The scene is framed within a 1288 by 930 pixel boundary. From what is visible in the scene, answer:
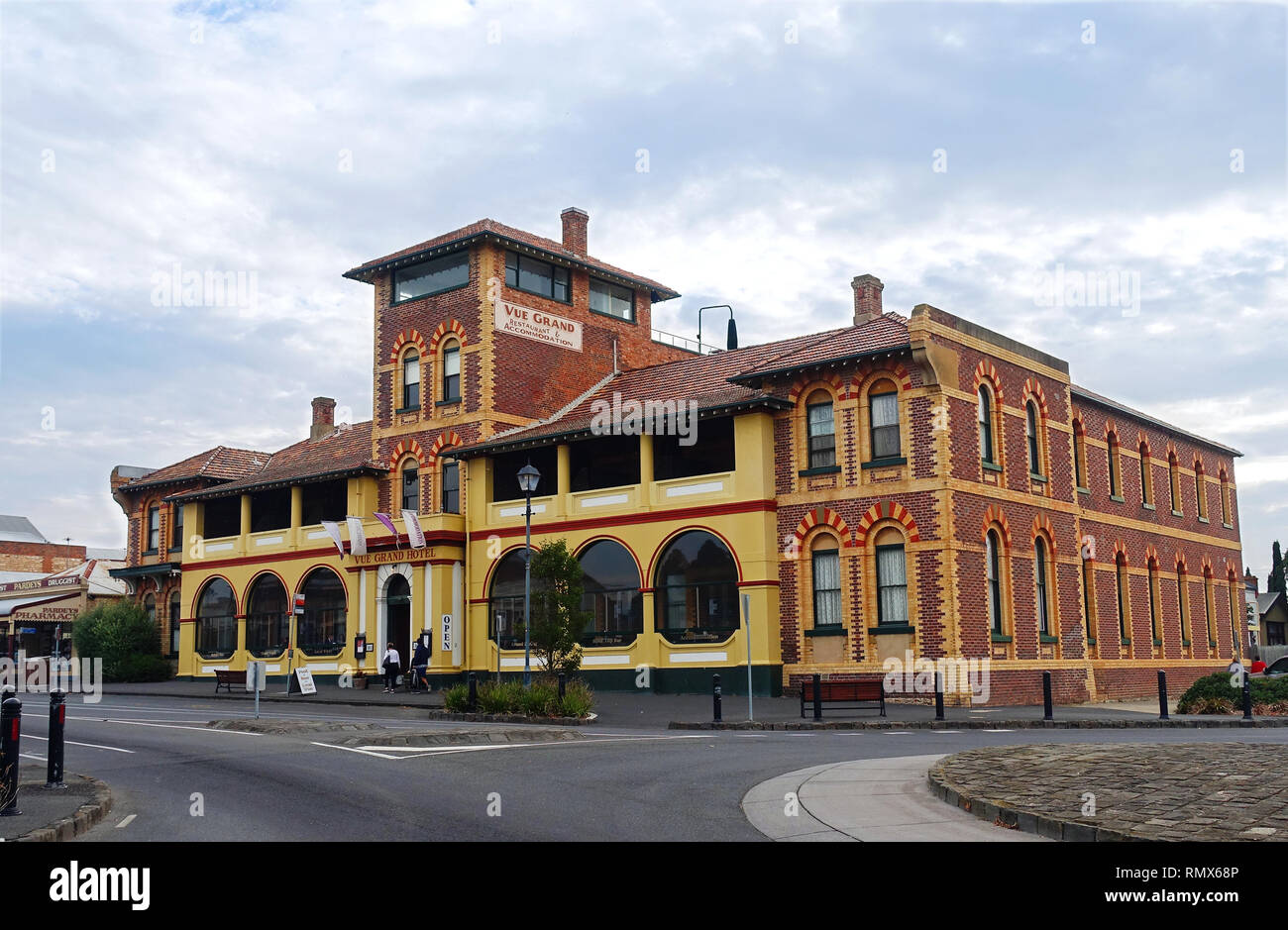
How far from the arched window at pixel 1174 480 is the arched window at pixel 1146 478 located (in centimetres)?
204

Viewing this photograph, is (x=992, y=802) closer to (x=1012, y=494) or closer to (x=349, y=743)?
(x=349, y=743)

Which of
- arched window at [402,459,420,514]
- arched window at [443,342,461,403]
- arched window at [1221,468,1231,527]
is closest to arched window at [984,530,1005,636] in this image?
arched window at [443,342,461,403]

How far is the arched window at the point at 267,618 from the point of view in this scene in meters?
42.3

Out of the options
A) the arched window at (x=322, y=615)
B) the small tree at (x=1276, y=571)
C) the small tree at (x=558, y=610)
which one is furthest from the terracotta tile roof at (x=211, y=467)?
the small tree at (x=1276, y=571)

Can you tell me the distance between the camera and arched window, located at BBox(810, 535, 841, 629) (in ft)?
98.1

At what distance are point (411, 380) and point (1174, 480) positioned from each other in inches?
1043

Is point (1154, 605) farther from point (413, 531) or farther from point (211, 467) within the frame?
point (211, 467)

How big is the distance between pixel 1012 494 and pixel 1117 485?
28.5 ft

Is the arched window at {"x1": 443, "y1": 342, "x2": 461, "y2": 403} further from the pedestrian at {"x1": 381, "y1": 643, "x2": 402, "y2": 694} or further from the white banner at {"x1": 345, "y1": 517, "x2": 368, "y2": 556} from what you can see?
the pedestrian at {"x1": 381, "y1": 643, "x2": 402, "y2": 694}

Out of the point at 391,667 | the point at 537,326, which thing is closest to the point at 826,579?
the point at 391,667

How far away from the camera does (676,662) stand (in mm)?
31703

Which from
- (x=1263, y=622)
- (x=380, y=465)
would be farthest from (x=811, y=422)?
(x=1263, y=622)

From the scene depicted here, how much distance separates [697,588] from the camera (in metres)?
31.8

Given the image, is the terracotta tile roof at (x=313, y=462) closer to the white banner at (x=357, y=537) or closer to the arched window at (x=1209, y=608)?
the white banner at (x=357, y=537)
